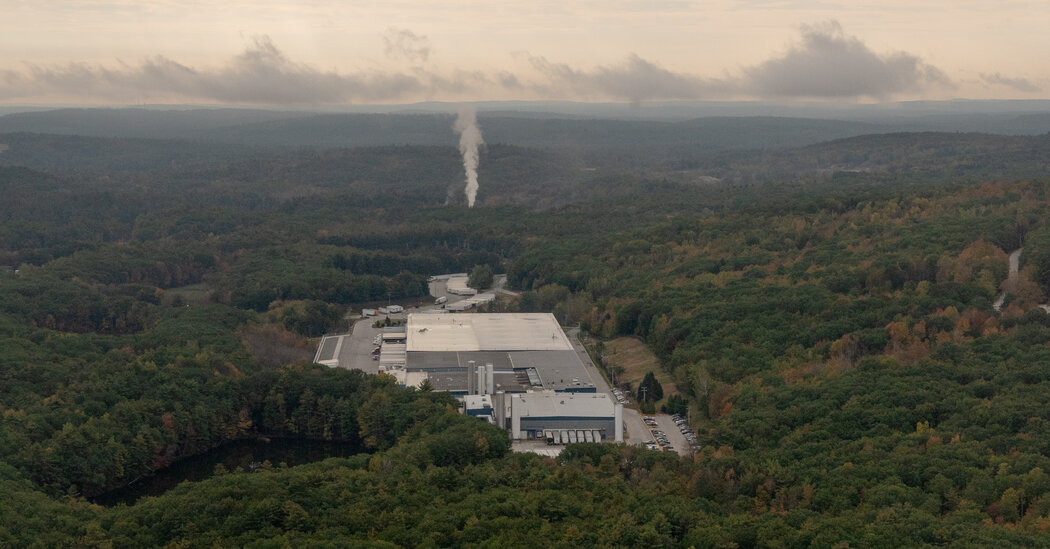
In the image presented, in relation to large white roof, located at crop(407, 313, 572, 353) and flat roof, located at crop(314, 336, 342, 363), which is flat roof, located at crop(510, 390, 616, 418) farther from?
flat roof, located at crop(314, 336, 342, 363)

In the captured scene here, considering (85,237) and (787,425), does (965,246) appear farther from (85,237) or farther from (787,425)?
(85,237)

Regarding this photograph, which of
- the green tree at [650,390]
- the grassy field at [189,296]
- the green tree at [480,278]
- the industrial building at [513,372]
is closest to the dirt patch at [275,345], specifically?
the industrial building at [513,372]

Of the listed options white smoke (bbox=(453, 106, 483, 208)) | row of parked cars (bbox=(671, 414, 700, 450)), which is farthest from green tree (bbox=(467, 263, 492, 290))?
white smoke (bbox=(453, 106, 483, 208))

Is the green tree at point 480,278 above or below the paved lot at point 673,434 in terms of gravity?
below

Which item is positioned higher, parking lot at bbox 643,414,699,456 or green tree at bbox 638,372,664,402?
green tree at bbox 638,372,664,402

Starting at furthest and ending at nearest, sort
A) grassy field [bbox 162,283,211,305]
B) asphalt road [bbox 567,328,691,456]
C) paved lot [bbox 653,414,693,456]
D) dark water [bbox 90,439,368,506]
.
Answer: grassy field [bbox 162,283,211,305]
asphalt road [bbox 567,328,691,456]
paved lot [bbox 653,414,693,456]
dark water [bbox 90,439,368,506]

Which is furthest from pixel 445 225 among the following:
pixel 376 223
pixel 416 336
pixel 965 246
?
pixel 965 246

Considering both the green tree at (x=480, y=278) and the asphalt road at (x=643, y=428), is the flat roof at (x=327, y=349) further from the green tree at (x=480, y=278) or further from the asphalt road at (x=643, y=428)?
the green tree at (x=480, y=278)
